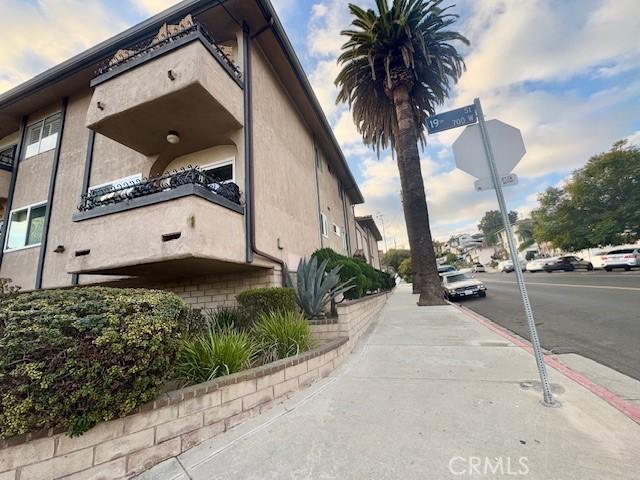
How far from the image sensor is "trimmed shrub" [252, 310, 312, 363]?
4.49 metres

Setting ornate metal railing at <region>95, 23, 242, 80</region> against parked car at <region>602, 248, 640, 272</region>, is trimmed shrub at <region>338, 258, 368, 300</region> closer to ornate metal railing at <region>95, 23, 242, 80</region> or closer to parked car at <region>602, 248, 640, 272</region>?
ornate metal railing at <region>95, 23, 242, 80</region>

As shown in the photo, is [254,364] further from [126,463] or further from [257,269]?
[257,269]

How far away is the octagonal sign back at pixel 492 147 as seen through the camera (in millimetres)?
3656

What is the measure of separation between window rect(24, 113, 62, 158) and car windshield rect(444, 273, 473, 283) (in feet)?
62.7

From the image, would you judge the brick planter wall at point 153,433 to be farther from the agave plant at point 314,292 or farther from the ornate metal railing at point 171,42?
the ornate metal railing at point 171,42

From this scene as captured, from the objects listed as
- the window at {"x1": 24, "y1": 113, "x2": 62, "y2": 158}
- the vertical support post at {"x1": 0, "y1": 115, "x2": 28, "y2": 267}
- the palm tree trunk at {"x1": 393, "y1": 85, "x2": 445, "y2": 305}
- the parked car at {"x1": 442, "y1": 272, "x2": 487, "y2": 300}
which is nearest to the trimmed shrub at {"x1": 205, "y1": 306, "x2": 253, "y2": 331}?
the palm tree trunk at {"x1": 393, "y1": 85, "x2": 445, "y2": 305}

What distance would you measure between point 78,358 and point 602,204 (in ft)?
135

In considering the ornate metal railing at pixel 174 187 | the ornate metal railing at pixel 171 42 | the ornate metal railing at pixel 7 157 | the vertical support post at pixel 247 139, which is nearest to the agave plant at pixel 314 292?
the vertical support post at pixel 247 139

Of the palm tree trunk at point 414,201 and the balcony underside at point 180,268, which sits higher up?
the palm tree trunk at point 414,201

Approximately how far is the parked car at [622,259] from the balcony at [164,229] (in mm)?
30238

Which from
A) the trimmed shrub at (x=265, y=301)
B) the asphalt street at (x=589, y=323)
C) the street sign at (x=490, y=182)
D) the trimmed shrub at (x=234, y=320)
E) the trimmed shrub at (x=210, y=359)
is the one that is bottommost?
the asphalt street at (x=589, y=323)

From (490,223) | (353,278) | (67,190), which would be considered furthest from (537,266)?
(490,223)

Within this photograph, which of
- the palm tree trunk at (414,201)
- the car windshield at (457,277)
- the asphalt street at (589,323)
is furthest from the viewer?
the car windshield at (457,277)

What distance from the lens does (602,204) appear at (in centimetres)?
2853
